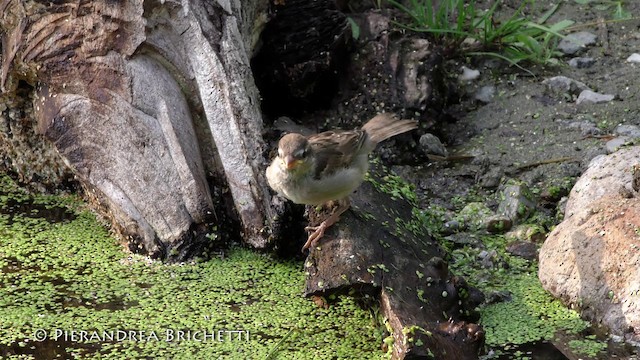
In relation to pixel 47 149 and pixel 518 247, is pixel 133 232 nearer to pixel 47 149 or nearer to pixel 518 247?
pixel 47 149

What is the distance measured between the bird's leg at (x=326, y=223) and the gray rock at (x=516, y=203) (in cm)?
129

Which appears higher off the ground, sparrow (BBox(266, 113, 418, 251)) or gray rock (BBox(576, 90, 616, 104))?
sparrow (BBox(266, 113, 418, 251))

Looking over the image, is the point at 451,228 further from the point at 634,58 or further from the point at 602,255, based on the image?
the point at 634,58

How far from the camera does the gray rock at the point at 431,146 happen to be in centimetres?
662

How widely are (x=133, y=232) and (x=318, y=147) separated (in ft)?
4.08

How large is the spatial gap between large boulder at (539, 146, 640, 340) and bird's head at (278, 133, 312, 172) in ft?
4.89

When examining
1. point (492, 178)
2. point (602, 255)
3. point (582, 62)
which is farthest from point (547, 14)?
point (602, 255)

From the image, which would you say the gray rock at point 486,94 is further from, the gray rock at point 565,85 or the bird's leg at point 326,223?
the bird's leg at point 326,223

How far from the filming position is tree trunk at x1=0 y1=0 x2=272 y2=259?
17.5 feet

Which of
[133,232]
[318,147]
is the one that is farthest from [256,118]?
[133,232]

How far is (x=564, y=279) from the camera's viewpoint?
16.3 feet

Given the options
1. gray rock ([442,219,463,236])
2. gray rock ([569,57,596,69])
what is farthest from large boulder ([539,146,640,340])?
gray rock ([569,57,596,69])

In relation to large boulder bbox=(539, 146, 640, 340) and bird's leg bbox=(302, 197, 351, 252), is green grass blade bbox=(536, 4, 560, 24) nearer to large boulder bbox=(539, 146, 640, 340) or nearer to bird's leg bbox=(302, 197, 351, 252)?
large boulder bbox=(539, 146, 640, 340)

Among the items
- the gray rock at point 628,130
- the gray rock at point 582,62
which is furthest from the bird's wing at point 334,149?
the gray rock at point 582,62
